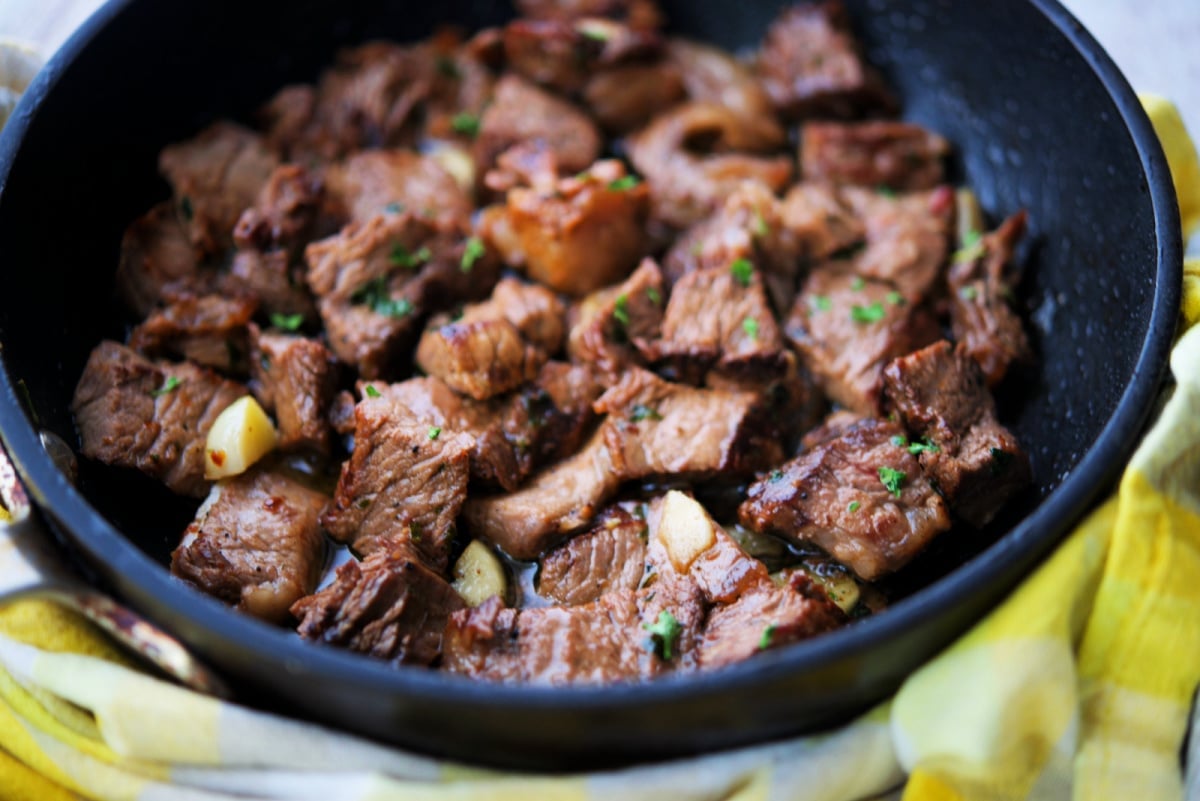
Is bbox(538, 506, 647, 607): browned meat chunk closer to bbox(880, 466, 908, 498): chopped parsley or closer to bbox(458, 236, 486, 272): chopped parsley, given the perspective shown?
bbox(880, 466, 908, 498): chopped parsley

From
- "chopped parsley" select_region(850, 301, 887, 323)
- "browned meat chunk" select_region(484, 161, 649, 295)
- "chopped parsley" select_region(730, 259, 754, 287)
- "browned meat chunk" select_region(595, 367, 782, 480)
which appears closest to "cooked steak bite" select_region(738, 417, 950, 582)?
"browned meat chunk" select_region(595, 367, 782, 480)

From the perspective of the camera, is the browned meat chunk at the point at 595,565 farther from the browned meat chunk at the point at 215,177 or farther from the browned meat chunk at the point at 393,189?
the browned meat chunk at the point at 215,177

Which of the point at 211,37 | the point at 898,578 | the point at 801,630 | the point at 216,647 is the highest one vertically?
the point at 211,37

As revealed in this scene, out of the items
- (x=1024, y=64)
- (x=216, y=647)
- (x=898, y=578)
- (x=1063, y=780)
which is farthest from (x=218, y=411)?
(x=1024, y=64)

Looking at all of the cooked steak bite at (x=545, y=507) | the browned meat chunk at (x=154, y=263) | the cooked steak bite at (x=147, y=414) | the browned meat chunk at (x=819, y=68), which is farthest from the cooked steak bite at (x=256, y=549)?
the browned meat chunk at (x=819, y=68)

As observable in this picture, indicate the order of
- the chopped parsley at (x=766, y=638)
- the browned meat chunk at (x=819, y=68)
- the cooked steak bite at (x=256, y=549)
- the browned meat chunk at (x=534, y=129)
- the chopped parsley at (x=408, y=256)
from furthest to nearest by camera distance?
the browned meat chunk at (x=819, y=68)
the browned meat chunk at (x=534, y=129)
the chopped parsley at (x=408, y=256)
the cooked steak bite at (x=256, y=549)
the chopped parsley at (x=766, y=638)

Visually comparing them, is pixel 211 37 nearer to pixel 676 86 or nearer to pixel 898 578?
pixel 676 86
